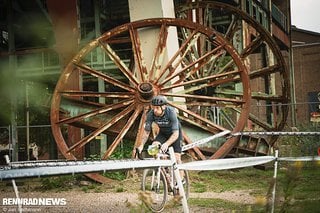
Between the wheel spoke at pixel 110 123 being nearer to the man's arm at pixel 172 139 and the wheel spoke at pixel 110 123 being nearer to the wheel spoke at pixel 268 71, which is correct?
the man's arm at pixel 172 139

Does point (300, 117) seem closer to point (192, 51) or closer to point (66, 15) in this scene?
point (192, 51)

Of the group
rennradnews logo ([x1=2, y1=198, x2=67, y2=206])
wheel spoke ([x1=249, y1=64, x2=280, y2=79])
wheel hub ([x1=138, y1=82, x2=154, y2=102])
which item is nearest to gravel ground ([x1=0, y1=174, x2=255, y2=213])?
wheel hub ([x1=138, y1=82, x2=154, y2=102])

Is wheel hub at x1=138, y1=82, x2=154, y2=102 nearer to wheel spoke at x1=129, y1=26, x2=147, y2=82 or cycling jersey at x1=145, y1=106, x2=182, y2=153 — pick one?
wheel spoke at x1=129, y1=26, x2=147, y2=82

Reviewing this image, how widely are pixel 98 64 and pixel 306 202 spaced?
478 inches

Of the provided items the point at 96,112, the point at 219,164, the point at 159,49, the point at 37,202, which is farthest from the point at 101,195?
the point at 37,202

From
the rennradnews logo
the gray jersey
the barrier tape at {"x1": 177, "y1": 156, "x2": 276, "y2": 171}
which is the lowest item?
the rennradnews logo

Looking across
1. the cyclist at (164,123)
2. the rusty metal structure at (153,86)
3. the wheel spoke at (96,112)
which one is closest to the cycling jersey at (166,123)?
the cyclist at (164,123)

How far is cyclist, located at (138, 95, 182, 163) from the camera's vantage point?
19.1 ft

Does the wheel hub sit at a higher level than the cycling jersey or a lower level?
higher

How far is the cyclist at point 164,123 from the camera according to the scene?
5.81 m

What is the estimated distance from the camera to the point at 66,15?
1234 centimetres

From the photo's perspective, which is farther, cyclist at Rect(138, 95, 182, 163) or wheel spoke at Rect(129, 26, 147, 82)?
wheel spoke at Rect(129, 26, 147, 82)

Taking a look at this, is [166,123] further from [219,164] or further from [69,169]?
[69,169]

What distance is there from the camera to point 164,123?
19.8 feet
